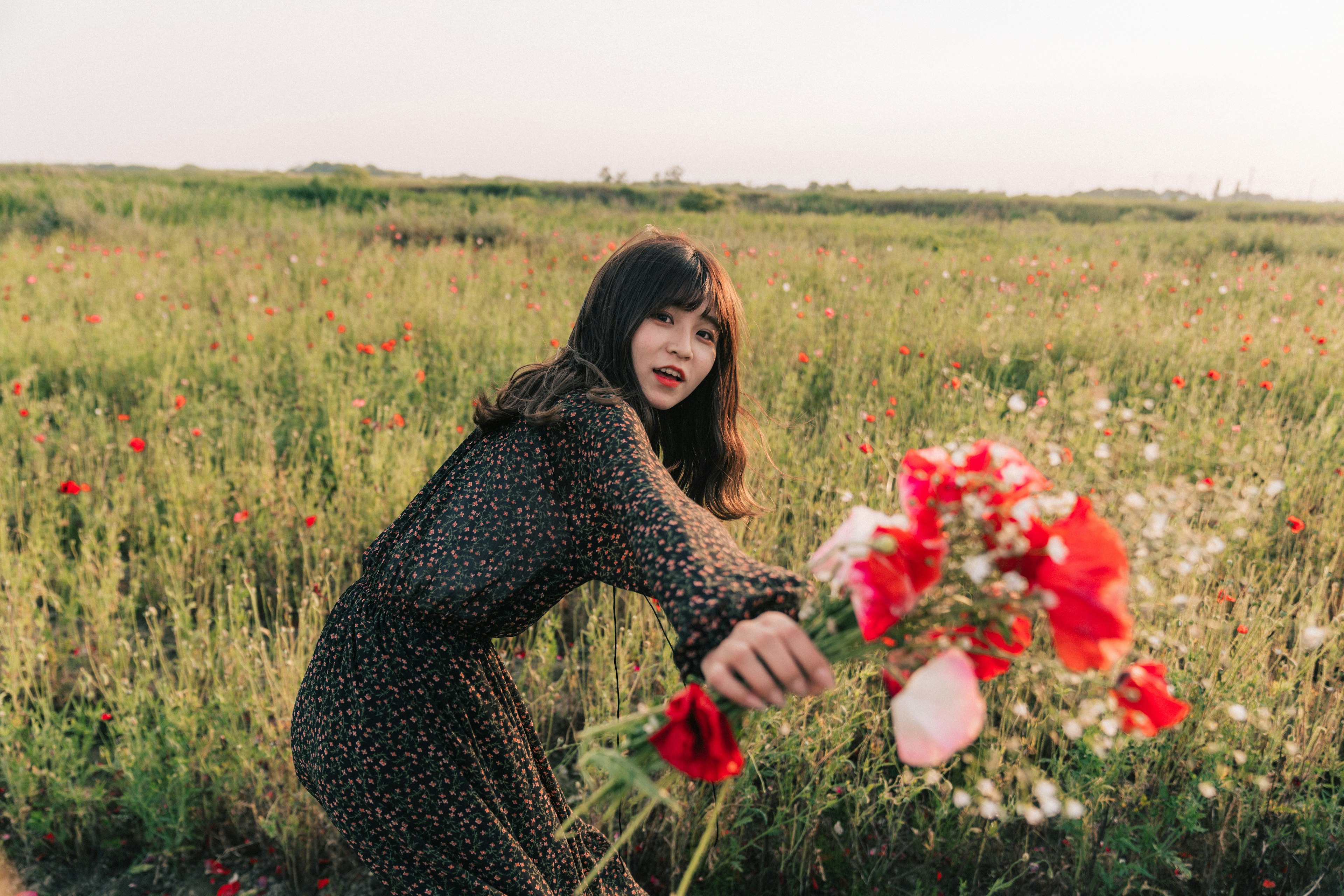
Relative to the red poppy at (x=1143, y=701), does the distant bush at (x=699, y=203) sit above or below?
above

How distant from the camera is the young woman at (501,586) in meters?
1.22

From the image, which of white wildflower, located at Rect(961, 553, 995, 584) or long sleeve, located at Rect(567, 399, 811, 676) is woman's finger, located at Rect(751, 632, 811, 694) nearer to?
long sleeve, located at Rect(567, 399, 811, 676)

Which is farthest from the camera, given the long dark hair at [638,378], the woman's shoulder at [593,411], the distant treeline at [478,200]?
the distant treeline at [478,200]

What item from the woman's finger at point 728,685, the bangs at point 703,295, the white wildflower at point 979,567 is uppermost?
the bangs at point 703,295

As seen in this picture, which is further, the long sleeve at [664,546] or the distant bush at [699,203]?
the distant bush at [699,203]

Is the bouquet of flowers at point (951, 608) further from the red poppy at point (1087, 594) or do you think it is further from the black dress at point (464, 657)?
the black dress at point (464, 657)

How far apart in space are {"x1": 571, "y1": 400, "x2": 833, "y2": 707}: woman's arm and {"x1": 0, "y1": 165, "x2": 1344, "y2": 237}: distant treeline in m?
12.8

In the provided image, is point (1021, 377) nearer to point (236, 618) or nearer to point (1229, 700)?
point (1229, 700)

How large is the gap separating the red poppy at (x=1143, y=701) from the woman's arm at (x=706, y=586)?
26cm

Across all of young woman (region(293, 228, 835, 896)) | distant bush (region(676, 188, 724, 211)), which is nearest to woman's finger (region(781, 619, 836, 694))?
young woman (region(293, 228, 835, 896))

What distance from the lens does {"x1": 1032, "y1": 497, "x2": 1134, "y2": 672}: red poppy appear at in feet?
1.92

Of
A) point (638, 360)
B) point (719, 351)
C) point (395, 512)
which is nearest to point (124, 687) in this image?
point (395, 512)

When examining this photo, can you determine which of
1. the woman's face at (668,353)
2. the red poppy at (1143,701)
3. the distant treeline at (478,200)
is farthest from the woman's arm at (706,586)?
the distant treeline at (478,200)

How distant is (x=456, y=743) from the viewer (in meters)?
1.33
